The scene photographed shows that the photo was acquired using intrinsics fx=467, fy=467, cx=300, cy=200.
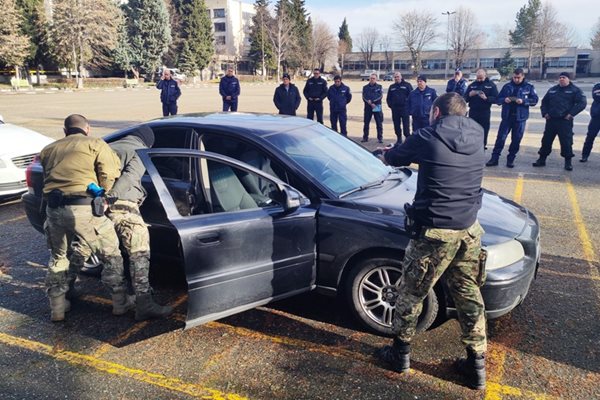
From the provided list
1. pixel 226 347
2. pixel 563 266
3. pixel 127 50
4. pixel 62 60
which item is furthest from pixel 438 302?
pixel 127 50

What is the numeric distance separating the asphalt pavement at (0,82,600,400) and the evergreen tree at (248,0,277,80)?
66.3m

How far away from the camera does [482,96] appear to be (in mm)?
9172

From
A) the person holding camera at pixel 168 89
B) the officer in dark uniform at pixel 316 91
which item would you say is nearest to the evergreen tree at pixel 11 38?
the person holding camera at pixel 168 89

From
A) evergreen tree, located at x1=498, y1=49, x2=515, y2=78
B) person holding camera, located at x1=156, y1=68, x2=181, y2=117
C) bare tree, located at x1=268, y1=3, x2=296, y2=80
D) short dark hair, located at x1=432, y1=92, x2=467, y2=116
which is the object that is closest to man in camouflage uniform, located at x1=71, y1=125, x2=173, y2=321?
short dark hair, located at x1=432, y1=92, x2=467, y2=116

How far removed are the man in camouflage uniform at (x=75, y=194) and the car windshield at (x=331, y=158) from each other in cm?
127

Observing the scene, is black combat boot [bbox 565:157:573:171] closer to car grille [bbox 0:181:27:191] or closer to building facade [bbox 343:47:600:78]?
car grille [bbox 0:181:27:191]

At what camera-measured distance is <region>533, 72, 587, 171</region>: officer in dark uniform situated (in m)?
8.56

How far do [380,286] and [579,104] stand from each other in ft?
24.3

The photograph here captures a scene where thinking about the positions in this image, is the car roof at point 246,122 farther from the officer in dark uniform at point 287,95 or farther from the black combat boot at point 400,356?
the officer in dark uniform at point 287,95

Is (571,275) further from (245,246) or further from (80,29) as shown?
(80,29)

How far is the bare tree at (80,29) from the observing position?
39719 mm

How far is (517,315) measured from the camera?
3.54m

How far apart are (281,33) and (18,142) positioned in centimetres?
6607

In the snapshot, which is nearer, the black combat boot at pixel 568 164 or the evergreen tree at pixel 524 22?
the black combat boot at pixel 568 164
